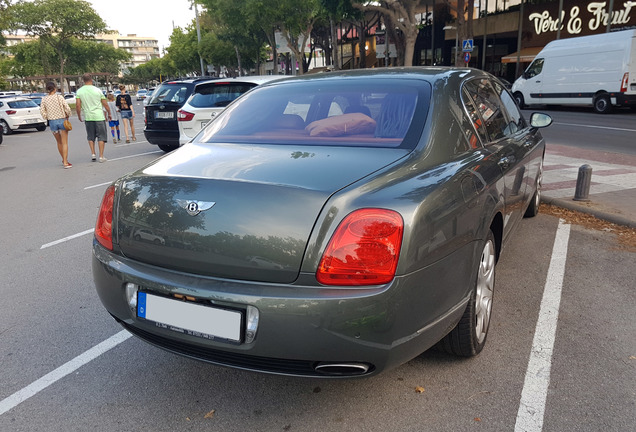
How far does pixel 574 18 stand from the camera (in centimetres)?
3027

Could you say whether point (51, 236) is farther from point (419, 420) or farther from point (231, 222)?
point (419, 420)

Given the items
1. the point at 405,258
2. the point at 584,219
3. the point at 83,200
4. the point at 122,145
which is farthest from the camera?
the point at 122,145

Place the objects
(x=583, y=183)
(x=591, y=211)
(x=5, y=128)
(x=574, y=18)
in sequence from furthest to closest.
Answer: (x=574, y=18)
(x=5, y=128)
(x=583, y=183)
(x=591, y=211)

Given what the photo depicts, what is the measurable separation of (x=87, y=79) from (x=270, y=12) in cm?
2155

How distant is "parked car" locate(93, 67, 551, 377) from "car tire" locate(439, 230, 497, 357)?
0.01 m

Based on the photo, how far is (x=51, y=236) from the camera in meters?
5.75

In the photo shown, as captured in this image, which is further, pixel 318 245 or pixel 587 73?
pixel 587 73

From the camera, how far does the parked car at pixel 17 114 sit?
71.5 ft

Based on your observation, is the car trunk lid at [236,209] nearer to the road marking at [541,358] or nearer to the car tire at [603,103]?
the road marking at [541,358]

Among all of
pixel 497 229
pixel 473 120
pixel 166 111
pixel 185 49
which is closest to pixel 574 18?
pixel 166 111

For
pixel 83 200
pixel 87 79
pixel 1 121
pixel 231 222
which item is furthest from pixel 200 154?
pixel 1 121

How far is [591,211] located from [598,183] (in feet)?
5.71

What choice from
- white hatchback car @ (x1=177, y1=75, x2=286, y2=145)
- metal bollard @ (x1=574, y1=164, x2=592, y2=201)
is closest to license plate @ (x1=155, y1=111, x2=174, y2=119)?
white hatchback car @ (x1=177, y1=75, x2=286, y2=145)

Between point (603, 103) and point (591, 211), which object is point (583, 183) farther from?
point (603, 103)
